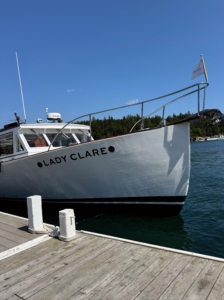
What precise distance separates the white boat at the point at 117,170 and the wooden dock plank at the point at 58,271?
3.23m

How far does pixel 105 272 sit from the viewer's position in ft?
12.0

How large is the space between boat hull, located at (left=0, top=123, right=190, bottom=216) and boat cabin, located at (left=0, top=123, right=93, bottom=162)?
0.75 metres

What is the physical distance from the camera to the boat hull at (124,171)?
737cm

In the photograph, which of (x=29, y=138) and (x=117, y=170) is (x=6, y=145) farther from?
(x=117, y=170)

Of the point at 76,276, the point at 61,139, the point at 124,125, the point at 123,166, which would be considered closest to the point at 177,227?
the point at 123,166

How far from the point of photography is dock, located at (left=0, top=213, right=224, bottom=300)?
10.3ft

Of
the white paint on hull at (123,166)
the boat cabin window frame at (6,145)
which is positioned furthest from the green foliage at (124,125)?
the boat cabin window frame at (6,145)

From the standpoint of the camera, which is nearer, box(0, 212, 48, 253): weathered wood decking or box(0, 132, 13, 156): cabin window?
Result: box(0, 212, 48, 253): weathered wood decking

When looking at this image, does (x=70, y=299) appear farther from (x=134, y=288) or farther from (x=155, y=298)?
(x=155, y=298)

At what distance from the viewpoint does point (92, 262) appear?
3.99 m

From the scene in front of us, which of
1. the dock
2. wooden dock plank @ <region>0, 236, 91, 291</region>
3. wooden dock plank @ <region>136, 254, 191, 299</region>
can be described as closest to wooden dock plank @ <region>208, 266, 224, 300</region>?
the dock

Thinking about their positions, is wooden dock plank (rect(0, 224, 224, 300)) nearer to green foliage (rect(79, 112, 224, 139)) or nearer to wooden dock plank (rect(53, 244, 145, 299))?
wooden dock plank (rect(53, 244, 145, 299))

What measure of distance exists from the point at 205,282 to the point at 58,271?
2.08 metres

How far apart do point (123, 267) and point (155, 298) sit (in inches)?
33.2
